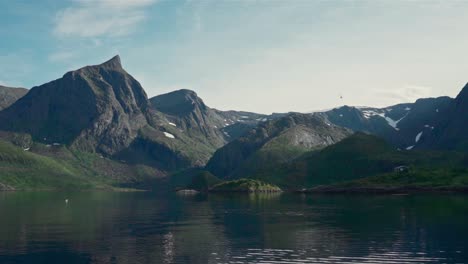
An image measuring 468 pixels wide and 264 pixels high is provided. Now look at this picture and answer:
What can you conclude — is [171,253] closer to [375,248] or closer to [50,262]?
[50,262]

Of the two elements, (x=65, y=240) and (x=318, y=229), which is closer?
(x=65, y=240)

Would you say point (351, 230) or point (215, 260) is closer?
point (215, 260)

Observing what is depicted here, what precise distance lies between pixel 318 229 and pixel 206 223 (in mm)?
32600

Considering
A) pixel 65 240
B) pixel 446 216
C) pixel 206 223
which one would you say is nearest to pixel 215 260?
pixel 65 240

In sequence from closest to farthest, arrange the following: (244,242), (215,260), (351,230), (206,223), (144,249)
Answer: (215,260) → (144,249) → (244,242) → (351,230) → (206,223)

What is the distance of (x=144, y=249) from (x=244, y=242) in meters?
18.9

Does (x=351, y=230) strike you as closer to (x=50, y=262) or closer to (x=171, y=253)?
(x=171, y=253)

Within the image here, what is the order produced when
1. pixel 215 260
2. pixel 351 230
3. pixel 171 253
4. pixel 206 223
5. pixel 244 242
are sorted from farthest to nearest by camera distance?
pixel 206 223
pixel 351 230
pixel 244 242
pixel 171 253
pixel 215 260

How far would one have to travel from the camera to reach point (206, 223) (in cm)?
13588

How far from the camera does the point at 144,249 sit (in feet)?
295

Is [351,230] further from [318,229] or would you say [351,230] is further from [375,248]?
[375,248]

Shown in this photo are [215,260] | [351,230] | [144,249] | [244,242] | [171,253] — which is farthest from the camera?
[351,230]

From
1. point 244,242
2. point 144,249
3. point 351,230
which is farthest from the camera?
point 351,230

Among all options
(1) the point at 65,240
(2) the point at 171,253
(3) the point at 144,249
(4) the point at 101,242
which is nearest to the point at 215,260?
(2) the point at 171,253
